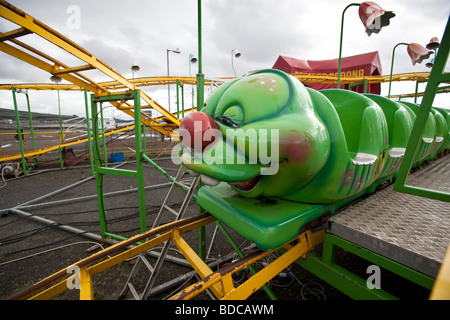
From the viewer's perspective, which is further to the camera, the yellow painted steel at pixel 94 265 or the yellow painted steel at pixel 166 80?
the yellow painted steel at pixel 166 80

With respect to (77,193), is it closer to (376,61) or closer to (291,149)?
(291,149)

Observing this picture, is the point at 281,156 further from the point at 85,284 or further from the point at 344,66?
the point at 344,66

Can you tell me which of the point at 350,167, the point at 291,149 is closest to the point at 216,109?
the point at 291,149

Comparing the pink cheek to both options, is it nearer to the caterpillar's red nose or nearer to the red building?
the caterpillar's red nose

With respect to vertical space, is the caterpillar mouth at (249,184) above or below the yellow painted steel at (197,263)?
above

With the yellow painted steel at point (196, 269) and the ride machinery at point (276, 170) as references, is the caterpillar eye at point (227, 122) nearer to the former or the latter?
the ride machinery at point (276, 170)

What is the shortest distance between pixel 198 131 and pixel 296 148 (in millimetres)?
476

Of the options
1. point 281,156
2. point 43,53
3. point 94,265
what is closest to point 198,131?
point 281,156

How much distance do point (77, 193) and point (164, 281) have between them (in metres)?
3.85

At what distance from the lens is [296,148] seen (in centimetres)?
100

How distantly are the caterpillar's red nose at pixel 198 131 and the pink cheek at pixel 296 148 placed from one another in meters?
0.36

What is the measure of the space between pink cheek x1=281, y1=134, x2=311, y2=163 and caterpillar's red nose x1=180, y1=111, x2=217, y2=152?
0.36m

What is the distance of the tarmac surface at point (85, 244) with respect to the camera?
2154 mm

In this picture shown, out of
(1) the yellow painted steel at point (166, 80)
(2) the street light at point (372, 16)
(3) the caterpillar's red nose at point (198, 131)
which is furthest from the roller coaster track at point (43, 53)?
(1) the yellow painted steel at point (166, 80)
